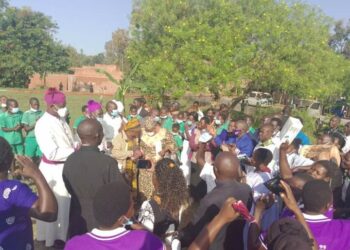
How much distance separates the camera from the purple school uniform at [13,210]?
2447mm

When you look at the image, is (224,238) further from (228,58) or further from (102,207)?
(228,58)

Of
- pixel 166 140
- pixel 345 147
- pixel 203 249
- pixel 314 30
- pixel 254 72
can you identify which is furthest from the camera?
pixel 314 30

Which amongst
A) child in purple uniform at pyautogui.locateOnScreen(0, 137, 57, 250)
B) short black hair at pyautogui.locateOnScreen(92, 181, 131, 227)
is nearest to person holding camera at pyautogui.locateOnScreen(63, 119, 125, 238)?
child in purple uniform at pyautogui.locateOnScreen(0, 137, 57, 250)

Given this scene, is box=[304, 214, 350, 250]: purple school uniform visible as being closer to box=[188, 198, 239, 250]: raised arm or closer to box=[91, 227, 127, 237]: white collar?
box=[188, 198, 239, 250]: raised arm

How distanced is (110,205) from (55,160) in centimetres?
269

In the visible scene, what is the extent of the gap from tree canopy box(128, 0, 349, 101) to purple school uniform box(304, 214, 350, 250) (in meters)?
10.2

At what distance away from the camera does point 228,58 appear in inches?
511

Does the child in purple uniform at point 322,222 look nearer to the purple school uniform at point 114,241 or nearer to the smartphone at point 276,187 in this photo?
the smartphone at point 276,187

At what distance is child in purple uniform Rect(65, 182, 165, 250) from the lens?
215cm

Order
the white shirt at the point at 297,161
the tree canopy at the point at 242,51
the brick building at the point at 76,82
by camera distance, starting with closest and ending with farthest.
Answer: the white shirt at the point at 297,161 → the tree canopy at the point at 242,51 → the brick building at the point at 76,82

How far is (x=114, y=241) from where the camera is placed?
2.16 metres

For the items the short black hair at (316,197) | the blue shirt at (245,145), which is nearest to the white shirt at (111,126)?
the blue shirt at (245,145)

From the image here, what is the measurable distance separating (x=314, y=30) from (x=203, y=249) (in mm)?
16037

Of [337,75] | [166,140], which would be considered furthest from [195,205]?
[337,75]
